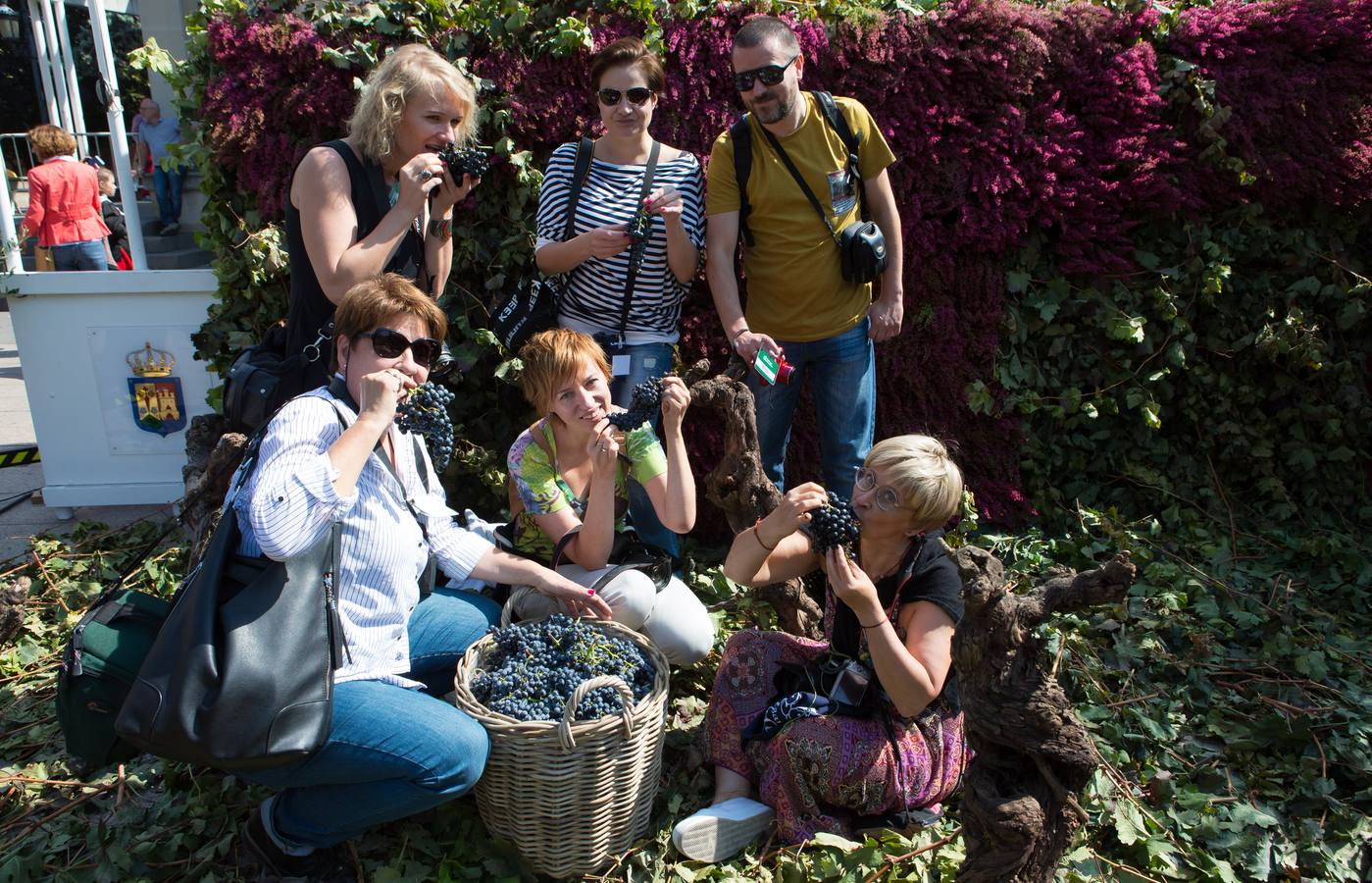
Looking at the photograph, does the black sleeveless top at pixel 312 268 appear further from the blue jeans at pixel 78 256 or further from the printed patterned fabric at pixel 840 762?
the blue jeans at pixel 78 256

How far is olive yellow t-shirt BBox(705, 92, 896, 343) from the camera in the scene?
10.9 feet

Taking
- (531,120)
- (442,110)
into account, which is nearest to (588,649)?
(442,110)

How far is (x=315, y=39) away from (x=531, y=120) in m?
0.87

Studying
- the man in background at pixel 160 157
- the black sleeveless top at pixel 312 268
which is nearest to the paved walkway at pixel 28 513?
the black sleeveless top at pixel 312 268

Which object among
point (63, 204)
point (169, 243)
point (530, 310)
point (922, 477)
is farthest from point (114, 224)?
point (922, 477)

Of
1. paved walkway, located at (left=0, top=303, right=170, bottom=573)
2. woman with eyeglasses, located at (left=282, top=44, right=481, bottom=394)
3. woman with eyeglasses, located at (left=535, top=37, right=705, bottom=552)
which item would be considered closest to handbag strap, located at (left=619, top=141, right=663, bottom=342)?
woman with eyeglasses, located at (left=535, top=37, right=705, bottom=552)

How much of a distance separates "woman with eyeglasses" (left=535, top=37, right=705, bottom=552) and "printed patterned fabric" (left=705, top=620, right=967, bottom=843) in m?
0.86

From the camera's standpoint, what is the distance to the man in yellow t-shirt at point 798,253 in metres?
3.18

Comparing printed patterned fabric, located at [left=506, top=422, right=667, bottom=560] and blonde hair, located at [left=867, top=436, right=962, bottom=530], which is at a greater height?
blonde hair, located at [left=867, top=436, right=962, bottom=530]

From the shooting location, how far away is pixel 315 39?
366cm

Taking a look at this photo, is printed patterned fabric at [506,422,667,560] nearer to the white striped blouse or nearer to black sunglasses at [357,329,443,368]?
the white striped blouse

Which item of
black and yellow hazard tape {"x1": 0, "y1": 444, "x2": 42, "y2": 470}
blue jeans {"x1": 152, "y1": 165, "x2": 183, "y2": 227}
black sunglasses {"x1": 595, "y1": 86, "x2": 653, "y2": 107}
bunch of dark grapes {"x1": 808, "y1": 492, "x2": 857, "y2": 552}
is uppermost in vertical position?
black sunglasses {"x1": 595, "y1": 86, "x2": 653, "y2": 107}

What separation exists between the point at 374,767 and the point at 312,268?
1.48m

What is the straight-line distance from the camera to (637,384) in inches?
134
